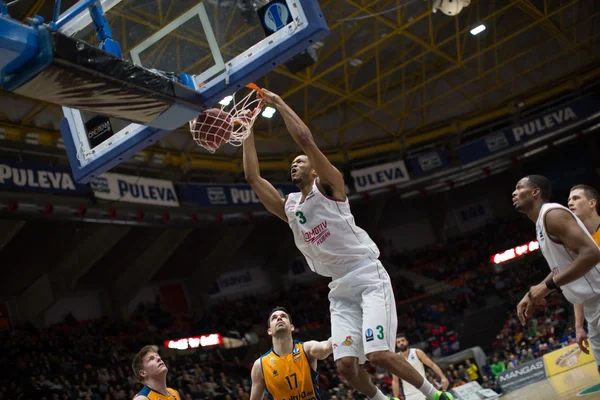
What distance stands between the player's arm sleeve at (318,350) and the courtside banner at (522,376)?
10.6 metres

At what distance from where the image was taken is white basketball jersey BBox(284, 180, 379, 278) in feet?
17.2

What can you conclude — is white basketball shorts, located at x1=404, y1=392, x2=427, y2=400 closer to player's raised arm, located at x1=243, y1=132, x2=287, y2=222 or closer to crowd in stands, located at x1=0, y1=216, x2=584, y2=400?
crowd in stands, located at x1=0, y1=216, x2=584, y2=400

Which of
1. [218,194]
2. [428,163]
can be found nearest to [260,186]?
[218,194]

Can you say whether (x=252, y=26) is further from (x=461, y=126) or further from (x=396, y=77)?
(x=461, y=126)

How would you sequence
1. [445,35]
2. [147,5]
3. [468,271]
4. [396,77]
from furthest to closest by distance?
[468,271]
[396,77]
[445,35]
[147,5]

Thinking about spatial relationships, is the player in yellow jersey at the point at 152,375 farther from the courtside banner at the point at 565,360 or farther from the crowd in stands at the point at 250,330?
the courtside banner at the point at 565,360

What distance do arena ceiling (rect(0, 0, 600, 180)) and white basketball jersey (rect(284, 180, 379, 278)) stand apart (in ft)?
42.9

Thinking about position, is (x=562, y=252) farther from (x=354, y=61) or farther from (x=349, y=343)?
(x=354, y=61)

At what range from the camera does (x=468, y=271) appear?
2842 centimetres

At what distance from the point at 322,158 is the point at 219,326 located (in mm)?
19324

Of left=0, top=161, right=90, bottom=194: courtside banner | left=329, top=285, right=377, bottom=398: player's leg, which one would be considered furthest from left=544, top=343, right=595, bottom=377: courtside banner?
left=0, top=161, right=90, bottom=194: courtside banner

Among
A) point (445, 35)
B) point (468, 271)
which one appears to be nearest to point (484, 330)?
point (468, 271)

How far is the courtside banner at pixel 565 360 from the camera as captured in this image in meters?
13.4

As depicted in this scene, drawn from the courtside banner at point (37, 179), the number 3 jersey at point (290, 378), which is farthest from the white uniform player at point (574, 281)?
the courtside banner at point (37, 179)
